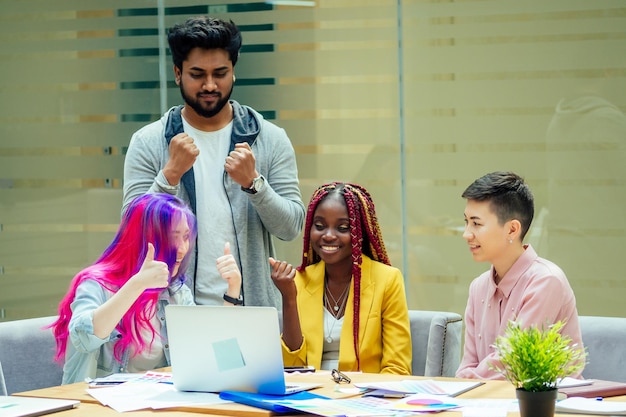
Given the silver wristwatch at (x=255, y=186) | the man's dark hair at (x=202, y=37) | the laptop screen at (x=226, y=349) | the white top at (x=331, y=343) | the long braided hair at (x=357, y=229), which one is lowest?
the white top at (x=331, y=343)

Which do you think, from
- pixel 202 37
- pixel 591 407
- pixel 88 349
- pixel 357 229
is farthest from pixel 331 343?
pixel 591 407

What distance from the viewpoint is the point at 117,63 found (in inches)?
232

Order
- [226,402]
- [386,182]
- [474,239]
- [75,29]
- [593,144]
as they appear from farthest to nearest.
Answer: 1. [75,29]
2. [386,182]
3. [593,144]
4. [474,239]
5. [226,402]

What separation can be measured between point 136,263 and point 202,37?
3.29 feet

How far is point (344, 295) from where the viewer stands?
Answer: 422 cm

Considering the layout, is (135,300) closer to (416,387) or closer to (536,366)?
(416,387)

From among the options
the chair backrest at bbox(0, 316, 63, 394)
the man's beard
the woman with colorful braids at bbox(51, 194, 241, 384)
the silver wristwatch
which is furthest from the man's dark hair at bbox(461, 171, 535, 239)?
the chair backrest at bbox(0, 316, 63, 394)

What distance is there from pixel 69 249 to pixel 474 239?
2887 millimetres

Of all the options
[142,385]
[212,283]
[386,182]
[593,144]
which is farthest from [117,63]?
[142,385]

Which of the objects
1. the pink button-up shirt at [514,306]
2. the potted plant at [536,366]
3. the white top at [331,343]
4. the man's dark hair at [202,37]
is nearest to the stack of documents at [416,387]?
the pink button-up shirt at [514,306]

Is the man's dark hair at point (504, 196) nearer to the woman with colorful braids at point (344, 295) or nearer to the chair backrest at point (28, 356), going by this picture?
the woman with colorful braids at point (344, 295)

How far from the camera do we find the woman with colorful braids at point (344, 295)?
158 inches

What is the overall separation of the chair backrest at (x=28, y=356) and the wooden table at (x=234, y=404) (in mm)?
513

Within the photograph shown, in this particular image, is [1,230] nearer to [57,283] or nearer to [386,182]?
[57,283]
